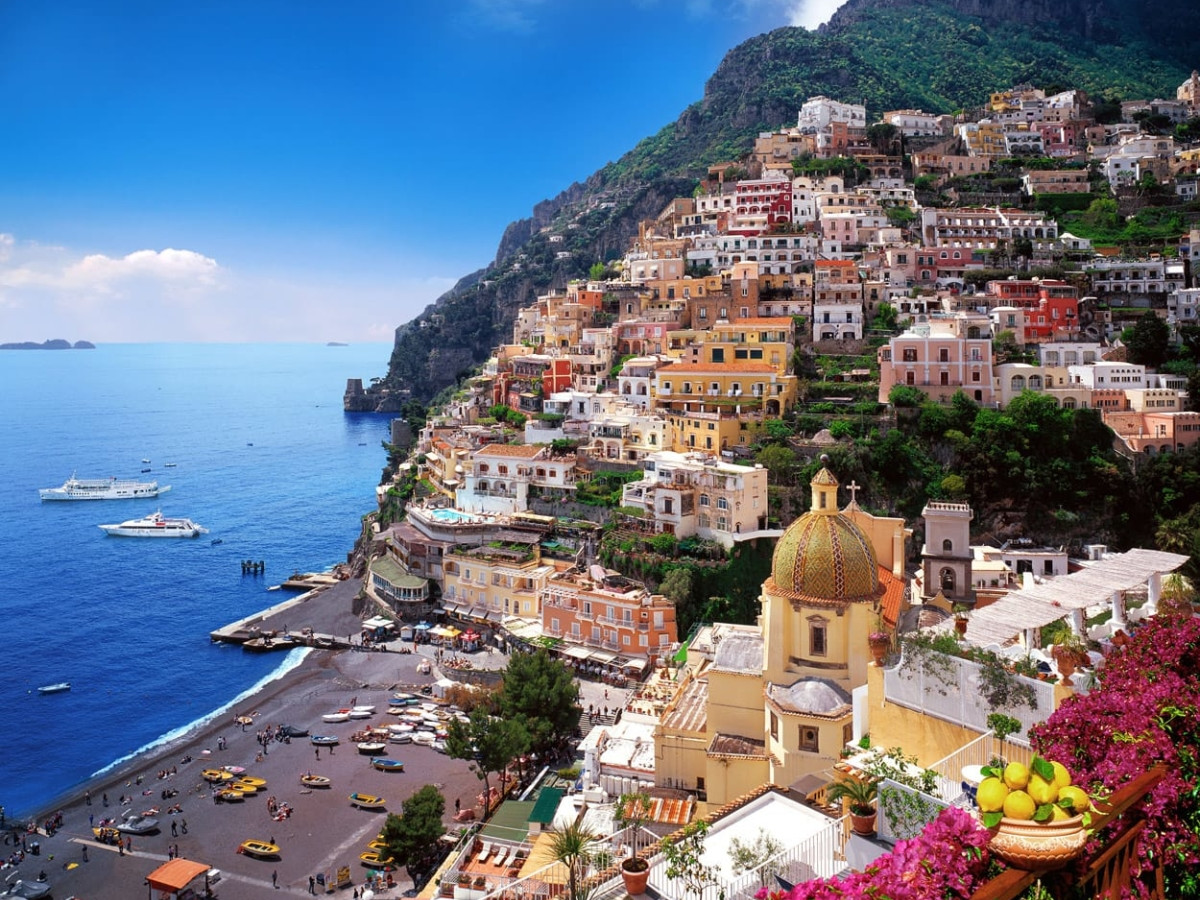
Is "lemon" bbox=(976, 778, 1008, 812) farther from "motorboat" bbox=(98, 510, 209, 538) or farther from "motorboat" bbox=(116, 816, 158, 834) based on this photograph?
"motorboat" bbox=(98, 510, 209, 538)

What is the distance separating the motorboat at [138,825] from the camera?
35688mm

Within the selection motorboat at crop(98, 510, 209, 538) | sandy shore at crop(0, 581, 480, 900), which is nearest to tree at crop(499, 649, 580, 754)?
sandy shore at crop(0, 581, 480, 900)

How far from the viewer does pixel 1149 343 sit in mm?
60000

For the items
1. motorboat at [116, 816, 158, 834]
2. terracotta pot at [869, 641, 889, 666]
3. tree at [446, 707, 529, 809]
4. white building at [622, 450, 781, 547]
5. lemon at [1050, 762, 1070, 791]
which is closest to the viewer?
lemon at [1050, 762, 1070, 791]

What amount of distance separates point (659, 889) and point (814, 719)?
9.91 m

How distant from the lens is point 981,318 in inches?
2392

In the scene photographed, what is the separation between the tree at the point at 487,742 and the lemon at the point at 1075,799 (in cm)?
2978

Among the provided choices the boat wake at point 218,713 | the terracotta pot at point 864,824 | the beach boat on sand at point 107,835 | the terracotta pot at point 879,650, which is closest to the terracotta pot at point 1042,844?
the terracotta pot at point 864,824

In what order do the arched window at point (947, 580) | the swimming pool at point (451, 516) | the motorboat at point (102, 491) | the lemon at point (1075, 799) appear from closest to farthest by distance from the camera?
the lemon at point (1075, 799) < the arched window at point (947, 580) < the swimming pool at point (451, 516) < the motorboat at point (102, 491)

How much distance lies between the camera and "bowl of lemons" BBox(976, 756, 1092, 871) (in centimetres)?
550

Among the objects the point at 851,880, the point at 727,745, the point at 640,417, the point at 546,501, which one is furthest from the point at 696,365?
the point at 851,880

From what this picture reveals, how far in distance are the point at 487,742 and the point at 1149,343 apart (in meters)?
51.4

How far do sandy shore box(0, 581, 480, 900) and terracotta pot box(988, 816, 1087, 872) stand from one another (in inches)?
1155

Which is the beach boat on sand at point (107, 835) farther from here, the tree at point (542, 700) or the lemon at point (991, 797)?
the lemon at point (991, 797)
